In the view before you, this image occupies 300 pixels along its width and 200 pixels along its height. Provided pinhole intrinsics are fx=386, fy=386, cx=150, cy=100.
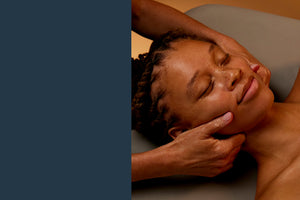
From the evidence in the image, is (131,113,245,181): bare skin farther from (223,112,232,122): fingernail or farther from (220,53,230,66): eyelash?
(220,53,230,66): eyelash

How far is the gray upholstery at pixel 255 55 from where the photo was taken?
1155 mm

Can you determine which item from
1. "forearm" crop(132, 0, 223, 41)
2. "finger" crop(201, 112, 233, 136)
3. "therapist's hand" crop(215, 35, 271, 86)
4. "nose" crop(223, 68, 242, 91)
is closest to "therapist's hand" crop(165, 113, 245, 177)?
"finger" crop(201, 112, 233, 136)

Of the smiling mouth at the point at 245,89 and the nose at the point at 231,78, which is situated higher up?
the nose at the point at 231,78

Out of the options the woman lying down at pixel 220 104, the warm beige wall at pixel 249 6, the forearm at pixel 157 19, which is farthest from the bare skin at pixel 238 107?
the warm beige wall at pixel 249 6

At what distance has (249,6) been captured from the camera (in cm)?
229

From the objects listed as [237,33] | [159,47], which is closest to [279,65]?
[237,33]

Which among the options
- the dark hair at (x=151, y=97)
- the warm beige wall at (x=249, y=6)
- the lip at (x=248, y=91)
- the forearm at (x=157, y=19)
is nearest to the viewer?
the lip at (x=248, y=91)

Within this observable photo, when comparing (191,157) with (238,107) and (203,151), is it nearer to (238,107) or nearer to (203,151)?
(203,151)

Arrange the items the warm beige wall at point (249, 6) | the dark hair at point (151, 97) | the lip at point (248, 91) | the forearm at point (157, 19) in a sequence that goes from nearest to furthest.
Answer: the lip at point (248, 91) < the dark hair at point (151, 97) < the forearm at point (157, 19) < the warm beige wall at point (249, 6)

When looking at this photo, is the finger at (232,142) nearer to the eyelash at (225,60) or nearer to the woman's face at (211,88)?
the woman's face at (211,88)

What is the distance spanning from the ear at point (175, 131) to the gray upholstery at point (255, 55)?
146 millimetres

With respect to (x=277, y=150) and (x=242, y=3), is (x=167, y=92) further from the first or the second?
(x=242, y=3)

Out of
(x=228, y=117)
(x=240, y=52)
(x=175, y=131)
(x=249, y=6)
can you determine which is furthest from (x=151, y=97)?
(x=249, y=6)

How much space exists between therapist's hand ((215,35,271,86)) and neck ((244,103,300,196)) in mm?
116
